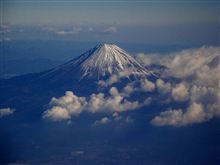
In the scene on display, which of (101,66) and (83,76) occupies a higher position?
(101,66)

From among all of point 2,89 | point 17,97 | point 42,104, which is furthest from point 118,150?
point 2,89

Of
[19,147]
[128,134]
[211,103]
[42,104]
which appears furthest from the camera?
[42,104]

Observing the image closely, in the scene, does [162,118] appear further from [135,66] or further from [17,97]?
[17,97]

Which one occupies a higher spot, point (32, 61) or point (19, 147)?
point (32, 61)

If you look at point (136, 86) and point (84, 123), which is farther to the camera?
point (136, 86)

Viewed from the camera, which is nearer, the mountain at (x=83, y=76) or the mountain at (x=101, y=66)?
the mountain at (x=83, y=76)

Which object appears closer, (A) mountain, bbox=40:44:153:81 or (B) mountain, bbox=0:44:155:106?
(B) mountain, bbox=0:44:155:106

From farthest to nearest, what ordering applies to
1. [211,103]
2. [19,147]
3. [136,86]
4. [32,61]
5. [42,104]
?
[32,61] < [136,86] < [42,104] < [211,103] < [19,147]

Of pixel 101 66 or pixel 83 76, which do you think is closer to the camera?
pixel 83 76
